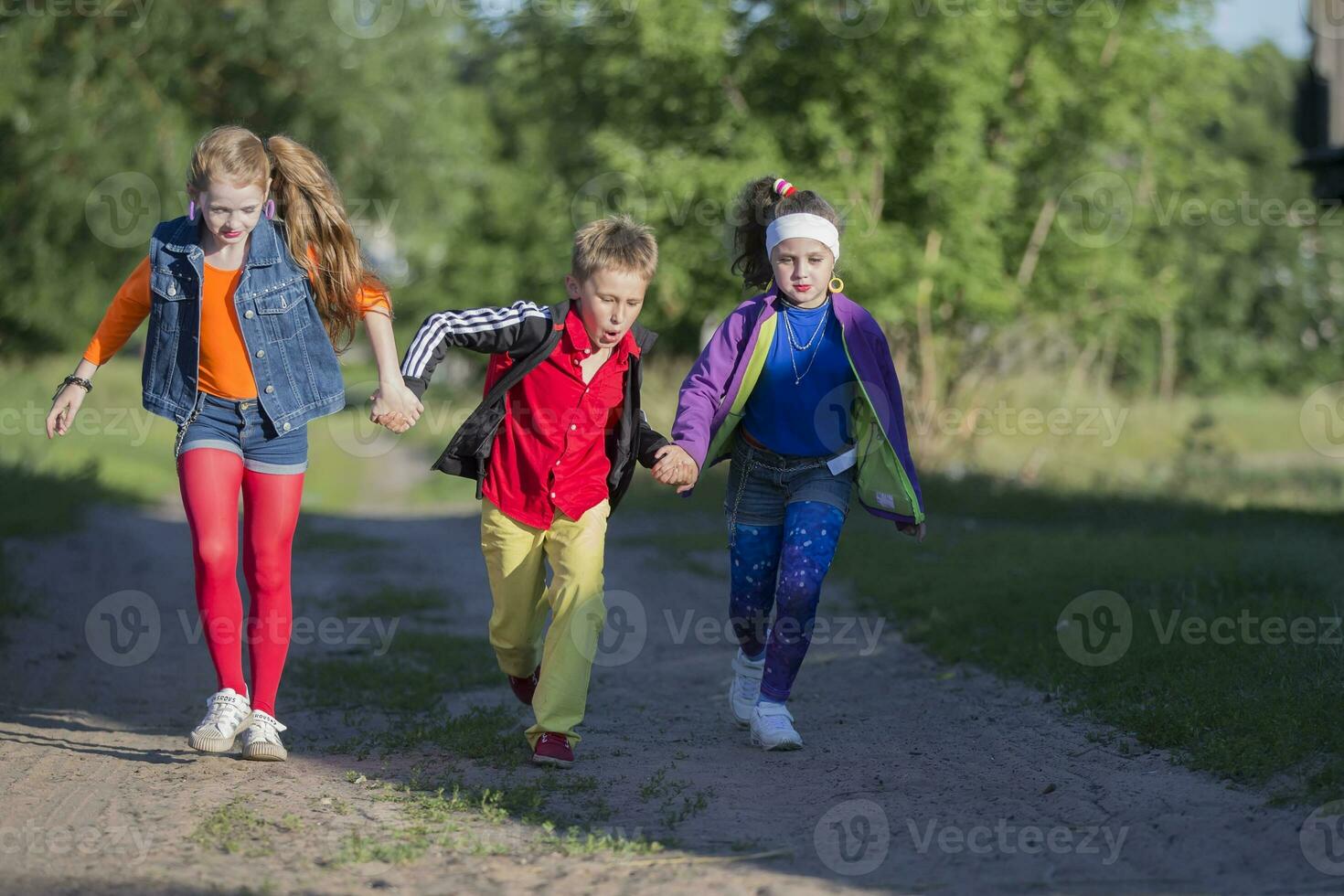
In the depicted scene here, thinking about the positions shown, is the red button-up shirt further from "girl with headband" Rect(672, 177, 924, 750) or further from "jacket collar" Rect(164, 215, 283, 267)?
"jacket collar" Rect(164, 215, 283, 267)

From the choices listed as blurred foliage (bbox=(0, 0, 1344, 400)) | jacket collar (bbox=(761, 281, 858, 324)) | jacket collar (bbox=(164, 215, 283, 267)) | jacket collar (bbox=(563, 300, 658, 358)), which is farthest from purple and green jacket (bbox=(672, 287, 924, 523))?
blurred foliage (bbox=(0, 0, 1344, 400))

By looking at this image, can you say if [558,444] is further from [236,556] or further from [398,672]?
[398,672]

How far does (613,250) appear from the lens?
477 cm

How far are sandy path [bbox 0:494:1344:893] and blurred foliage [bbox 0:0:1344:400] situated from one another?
316 inches

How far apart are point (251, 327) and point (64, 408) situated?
660 mm

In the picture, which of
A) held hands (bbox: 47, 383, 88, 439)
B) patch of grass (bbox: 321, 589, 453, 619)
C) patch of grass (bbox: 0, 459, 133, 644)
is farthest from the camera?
patch of grass (bbox: 321, 589, 453, 619)

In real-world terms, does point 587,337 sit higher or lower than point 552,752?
higher

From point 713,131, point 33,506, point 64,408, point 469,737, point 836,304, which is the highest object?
point 713,131

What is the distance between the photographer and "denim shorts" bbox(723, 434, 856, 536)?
523 cm

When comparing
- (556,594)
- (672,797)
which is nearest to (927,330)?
(556,594)

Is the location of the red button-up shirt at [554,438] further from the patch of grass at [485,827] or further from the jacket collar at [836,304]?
the patch of grass at [485,827]

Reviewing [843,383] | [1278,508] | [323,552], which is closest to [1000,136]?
[1278,508]

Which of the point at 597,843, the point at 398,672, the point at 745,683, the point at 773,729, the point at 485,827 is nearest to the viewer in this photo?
the point at 597,843

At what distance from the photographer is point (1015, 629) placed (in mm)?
7074
